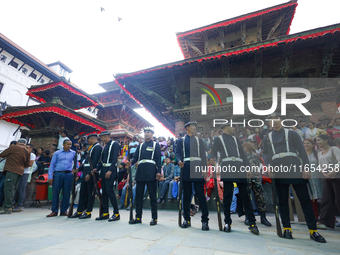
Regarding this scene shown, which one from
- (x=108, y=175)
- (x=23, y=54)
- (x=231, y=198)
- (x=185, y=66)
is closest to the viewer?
(x=231, y=198)

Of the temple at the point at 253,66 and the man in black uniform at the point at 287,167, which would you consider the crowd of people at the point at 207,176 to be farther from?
the temple at the point at 253,66

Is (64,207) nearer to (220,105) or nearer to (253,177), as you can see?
(253,177)

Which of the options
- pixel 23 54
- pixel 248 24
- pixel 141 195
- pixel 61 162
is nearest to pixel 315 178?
pixel 141 195

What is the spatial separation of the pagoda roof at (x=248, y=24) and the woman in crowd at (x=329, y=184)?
12.6 meters

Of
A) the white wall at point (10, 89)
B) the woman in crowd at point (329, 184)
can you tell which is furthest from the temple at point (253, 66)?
the white wall at point (10, 89)

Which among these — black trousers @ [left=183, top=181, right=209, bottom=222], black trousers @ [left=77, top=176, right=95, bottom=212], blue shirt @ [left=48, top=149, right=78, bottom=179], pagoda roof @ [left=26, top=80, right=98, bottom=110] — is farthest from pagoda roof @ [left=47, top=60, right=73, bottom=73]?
black trousers @ [left=183, top=181, right=209, bottom=222]

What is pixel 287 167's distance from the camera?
3.20 m

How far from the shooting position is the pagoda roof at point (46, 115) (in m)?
9.50

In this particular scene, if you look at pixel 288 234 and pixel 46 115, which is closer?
pixel 288 234

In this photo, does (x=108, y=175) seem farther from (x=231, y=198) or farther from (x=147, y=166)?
(x=231, y=198)

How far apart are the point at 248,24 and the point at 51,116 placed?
50.1ft

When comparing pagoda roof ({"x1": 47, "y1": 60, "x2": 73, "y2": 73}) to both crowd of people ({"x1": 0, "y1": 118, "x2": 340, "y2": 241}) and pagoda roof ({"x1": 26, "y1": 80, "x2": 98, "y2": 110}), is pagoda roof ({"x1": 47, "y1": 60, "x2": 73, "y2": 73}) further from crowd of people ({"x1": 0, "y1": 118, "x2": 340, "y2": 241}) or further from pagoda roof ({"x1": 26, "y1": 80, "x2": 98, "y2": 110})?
crowd of people ({"x1": 0, "y1": 118, "x2": 340, "y2": 241})

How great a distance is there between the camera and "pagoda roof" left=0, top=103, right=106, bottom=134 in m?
9.50

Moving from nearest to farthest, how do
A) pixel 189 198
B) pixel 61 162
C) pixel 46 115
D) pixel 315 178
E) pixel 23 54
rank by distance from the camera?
pixel 189 198
pixel 315 178
pixel 61 162
pixel 46 115
pixel 23 54
